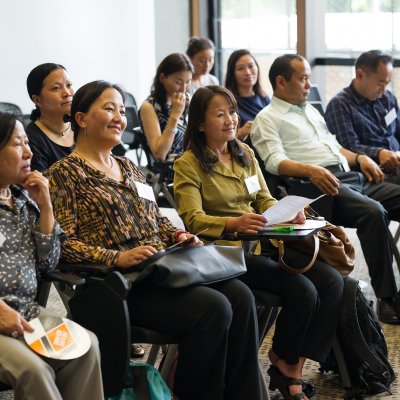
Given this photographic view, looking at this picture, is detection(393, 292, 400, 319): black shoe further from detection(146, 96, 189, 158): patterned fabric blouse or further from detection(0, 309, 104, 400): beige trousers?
detection(0, 309, 104, 400): beige trousers

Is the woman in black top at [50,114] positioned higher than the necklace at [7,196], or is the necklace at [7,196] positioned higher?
the woman in black top at [50,114]

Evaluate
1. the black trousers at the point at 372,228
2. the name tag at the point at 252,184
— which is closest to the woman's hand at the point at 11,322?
A: the name tag at the point at 252,184

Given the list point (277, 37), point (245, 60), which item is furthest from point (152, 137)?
point (277, 37)

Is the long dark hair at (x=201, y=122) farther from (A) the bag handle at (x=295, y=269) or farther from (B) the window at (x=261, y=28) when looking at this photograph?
(B) the window at (x=261, y=28)

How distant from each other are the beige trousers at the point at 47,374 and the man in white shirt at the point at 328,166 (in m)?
1.84

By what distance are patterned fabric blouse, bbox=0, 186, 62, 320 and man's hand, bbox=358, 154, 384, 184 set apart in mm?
2182


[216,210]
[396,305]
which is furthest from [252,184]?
[396,305]

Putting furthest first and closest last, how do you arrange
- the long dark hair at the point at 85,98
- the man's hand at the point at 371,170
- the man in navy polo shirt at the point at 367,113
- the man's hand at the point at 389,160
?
the man in navy polo shirt at the point at 367,113 → the man's hand at the point at 389,160 → the man's hand at the point at 371,170 → the long dark hair at the point at 85,98

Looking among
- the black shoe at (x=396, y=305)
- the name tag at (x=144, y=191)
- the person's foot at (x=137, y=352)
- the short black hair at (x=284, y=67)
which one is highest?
the short black hair at (x=284, y=67)

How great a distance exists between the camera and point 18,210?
238 cm

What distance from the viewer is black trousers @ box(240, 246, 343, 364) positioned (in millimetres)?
2820

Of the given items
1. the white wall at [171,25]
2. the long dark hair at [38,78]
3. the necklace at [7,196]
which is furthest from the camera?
the white wall at [171,25]

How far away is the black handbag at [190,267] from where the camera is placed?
2.46 meters

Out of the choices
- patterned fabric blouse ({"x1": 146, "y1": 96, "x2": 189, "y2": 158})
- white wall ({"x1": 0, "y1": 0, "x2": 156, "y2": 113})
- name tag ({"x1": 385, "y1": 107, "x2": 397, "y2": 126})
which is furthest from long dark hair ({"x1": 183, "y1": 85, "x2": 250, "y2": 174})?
white wall ({"x1": 0, "y1": 0, "x2": 156, "y2": 113})
